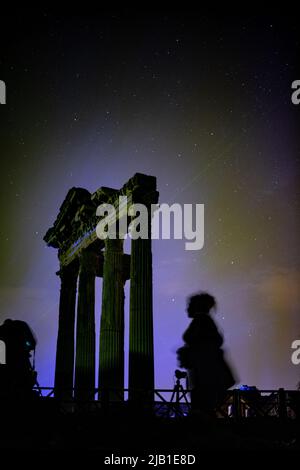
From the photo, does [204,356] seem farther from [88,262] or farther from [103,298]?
[88,262]

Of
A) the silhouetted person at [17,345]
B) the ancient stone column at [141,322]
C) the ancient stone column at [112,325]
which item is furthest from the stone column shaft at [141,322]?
the silhouetted person at [17,345]

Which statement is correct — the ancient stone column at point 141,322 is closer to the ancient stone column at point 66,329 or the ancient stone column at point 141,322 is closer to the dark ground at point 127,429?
the dark ground at point 127,429

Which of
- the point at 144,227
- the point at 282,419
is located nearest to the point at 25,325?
the point at 282,419

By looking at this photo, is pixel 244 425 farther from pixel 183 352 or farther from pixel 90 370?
pixel 90 370

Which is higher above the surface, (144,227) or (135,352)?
(144,227)

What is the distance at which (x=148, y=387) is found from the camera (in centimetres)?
2033

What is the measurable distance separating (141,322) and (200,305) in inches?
582

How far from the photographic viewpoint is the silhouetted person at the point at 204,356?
6641 millimetres

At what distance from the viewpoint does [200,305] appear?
22.4 ft

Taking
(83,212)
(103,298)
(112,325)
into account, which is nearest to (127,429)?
(112,325)

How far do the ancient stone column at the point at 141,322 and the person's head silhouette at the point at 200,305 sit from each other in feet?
44.6

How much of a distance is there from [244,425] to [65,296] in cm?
1926

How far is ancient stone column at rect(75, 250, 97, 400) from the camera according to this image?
1087 inches

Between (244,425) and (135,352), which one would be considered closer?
(244,425)
